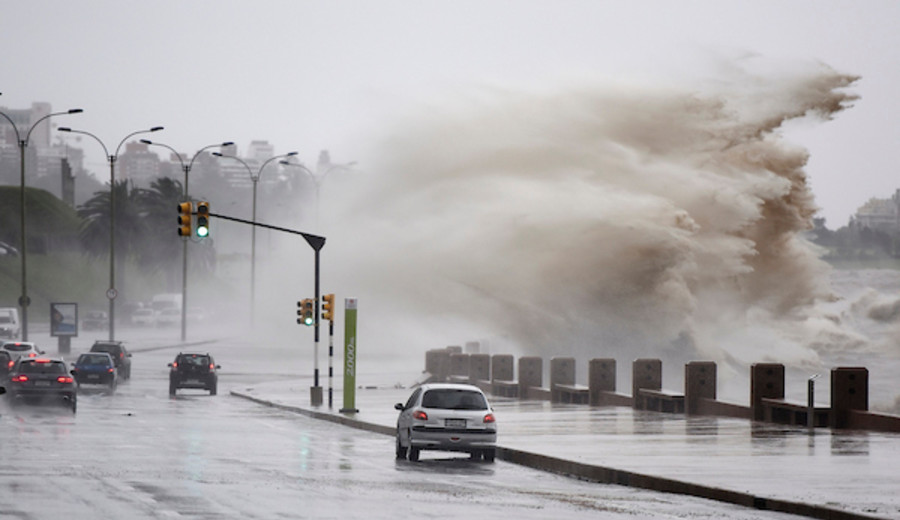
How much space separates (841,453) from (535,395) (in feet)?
81.1

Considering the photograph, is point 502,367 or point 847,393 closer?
point 847,393

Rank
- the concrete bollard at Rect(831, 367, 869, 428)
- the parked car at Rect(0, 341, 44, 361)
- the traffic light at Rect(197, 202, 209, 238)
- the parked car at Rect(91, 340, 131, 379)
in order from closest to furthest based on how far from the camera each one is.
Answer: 1. the concrete bollard at Rect(831, 367, 869, 428)
2. the traffic light at Rect(197, 202, 209, 238)
3. the parked car at Rect(91, 340, 131, 379)
4. the parked car at Rect(0, 341, 44, 361)

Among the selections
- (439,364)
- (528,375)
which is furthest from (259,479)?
(439,364)

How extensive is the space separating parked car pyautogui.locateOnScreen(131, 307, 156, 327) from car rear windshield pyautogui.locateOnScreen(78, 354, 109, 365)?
73195 mm

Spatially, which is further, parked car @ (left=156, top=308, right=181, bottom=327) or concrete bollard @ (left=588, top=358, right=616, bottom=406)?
parked car @ (left=156, top=308, right=181, bottom=327)

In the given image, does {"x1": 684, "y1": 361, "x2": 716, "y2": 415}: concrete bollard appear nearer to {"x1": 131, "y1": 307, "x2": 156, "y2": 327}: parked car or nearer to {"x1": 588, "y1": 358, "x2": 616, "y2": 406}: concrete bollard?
{"x1": 588, "y1": 358, "x2": 616, "y2": 406}: concrete bollard

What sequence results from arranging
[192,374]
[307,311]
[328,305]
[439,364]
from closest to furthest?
1. [328,305]
2. [307,311]
3. [192,374]
4. [439,364]

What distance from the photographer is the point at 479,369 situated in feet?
174

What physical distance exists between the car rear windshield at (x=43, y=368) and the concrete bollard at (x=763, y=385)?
748 inches

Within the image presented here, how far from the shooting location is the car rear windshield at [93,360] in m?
51.6

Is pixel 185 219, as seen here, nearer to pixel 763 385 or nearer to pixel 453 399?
pixel 453 399

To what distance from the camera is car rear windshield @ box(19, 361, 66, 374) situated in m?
39.2

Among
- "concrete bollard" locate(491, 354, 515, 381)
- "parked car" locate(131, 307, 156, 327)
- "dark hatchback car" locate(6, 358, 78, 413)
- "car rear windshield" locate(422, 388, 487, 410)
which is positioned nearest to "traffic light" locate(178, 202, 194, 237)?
"dark hatchback car" locate(6, 358, 78, 413)

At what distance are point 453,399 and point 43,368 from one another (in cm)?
1840
